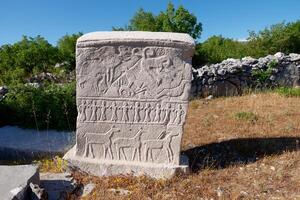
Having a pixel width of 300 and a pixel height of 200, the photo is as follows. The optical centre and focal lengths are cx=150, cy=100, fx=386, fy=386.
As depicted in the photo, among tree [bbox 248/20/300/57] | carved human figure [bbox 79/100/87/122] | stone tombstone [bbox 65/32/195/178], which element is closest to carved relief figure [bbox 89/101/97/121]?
stone tombstone [bbox 65/32/195/178]

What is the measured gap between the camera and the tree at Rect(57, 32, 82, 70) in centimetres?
1683

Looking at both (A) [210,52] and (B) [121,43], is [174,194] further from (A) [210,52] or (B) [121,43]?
(A) [210,52]

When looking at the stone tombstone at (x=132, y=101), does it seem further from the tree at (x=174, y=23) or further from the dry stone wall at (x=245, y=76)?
the tree at (x=174, y=23)

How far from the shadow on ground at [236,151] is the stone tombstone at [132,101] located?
613mm

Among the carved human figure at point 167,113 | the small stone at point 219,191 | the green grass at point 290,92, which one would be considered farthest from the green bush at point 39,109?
the green grass at point 290,92

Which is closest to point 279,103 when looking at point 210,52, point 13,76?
point 210,52

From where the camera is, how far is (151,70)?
4695 millimetres

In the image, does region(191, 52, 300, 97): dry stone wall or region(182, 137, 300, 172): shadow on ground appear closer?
region(182, 137, 300, 172): shadow on ground

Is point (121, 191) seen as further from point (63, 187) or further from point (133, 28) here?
point (133, 28)

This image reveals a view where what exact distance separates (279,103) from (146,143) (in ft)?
17.5

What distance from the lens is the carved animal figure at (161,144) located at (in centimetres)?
484

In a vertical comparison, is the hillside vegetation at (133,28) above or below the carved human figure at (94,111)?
above

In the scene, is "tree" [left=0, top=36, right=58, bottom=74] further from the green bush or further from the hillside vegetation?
the green bush

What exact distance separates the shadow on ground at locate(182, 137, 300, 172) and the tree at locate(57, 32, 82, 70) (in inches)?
464
